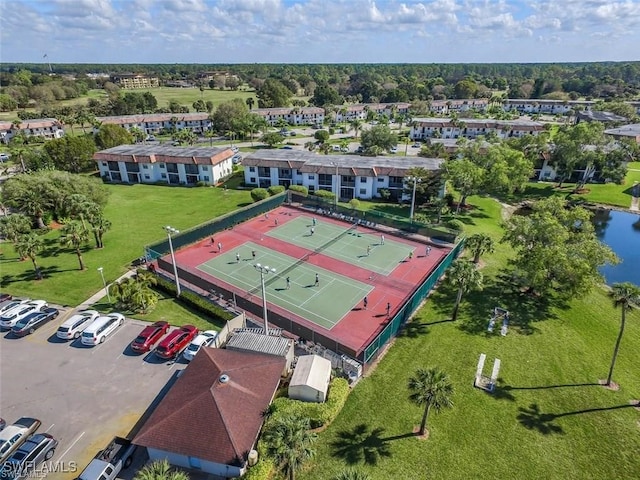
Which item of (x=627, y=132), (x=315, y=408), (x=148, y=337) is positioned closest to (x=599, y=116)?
(x=627, y=132)

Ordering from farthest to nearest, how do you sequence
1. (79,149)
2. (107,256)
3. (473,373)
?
1. (79,149)
2. (107,256)
3. (473,373)

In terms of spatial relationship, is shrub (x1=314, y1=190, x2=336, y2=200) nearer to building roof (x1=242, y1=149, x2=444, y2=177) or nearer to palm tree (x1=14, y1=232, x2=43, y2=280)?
building roof (x1=242, y1=149, x2=444, y2=177)

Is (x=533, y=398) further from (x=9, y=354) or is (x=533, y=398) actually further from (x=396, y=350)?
(x=9, y=354)

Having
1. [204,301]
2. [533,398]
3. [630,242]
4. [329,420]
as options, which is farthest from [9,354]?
[630,242]

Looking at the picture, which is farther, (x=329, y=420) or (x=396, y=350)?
(x=396, y=350)

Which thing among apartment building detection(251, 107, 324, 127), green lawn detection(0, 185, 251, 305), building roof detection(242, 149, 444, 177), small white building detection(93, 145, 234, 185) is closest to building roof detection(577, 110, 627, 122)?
building roof detection(242, 149, 444, 177)

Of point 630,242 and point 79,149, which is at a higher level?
point 79,149

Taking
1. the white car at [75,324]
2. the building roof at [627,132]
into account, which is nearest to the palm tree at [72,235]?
the white car at [75,324]
